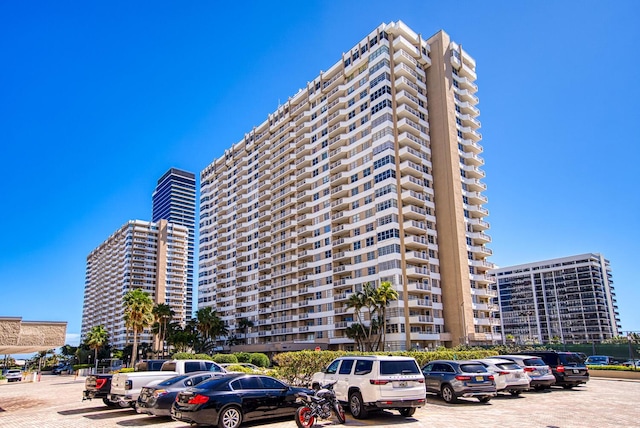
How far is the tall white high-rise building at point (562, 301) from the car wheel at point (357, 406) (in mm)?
149812

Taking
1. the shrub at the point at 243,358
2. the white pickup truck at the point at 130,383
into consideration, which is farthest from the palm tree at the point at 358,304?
the white pickup truck at the point at 130,383

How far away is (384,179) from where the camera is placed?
2581 inches

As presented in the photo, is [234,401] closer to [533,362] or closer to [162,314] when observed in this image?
[533,362]

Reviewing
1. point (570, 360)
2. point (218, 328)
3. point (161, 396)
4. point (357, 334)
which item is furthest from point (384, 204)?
point (161, 396)

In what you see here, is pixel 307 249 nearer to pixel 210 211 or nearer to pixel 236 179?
pixel 236 179

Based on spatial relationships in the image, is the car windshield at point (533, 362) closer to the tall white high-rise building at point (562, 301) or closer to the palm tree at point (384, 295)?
the palm tree at point (384, 295)

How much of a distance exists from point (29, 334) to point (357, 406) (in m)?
16.0

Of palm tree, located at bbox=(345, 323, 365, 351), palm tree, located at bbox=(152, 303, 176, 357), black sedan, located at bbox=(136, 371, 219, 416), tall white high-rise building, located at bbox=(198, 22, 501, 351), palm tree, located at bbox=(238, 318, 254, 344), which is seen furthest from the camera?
palm tree, located at bbox=(238, 318, 254, 344)

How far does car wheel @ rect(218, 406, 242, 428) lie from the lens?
45.0 ft

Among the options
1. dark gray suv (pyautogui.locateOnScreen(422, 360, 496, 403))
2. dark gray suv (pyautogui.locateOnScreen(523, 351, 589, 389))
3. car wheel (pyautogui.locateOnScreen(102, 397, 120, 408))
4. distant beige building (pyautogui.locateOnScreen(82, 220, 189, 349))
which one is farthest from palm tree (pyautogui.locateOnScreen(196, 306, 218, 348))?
dark gray suv (pyautogui.locateOnScreen(422, 360, 496, 403))

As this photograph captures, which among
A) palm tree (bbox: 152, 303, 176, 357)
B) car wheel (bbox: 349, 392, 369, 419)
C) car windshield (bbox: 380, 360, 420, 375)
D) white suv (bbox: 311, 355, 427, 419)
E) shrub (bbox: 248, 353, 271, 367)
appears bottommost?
shrub (bbox: 248, 353, 271, 367)

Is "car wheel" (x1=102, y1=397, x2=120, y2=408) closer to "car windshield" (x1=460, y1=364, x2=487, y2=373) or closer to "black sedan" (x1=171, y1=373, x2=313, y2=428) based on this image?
"black sedan" (x1=171, y1=373, x2=313, y2=428)

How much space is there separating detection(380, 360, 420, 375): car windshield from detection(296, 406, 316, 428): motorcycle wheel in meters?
3.12

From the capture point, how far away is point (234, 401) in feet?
46.1
